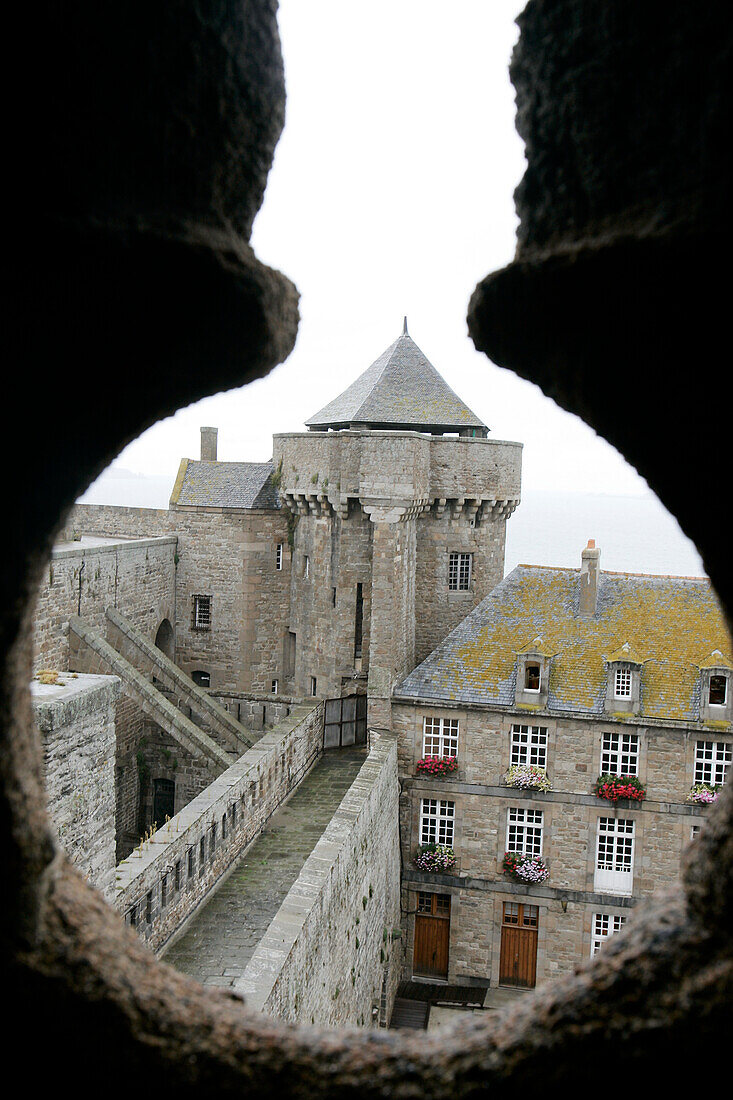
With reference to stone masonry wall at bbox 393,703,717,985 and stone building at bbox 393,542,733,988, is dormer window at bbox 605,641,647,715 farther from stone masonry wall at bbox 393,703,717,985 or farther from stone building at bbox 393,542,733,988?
stone masonry wall at bbox 393,703,717,985

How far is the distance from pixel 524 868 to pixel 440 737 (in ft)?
11.1

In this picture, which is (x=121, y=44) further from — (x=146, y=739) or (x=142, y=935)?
(x=146, y=739)

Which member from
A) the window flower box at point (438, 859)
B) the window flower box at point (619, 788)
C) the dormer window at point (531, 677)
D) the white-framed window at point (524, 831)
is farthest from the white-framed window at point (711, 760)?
the window flower box at point (438, 859)

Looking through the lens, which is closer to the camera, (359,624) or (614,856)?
(614,856)

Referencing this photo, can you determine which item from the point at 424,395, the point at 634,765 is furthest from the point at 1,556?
the point at 424,395

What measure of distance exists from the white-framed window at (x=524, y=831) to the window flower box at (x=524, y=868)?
0.15 m

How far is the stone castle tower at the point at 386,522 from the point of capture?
2030cm

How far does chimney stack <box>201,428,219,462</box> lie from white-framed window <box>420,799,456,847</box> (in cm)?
1422

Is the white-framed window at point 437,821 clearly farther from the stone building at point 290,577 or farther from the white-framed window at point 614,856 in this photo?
the white-framed window at point 614,856

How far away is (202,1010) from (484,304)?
261 cm

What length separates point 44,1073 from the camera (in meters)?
2.74

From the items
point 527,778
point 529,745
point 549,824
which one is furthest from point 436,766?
point 549,824

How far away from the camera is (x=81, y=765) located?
358 inches

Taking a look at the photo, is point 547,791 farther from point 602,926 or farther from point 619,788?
point 602,926
